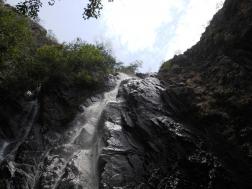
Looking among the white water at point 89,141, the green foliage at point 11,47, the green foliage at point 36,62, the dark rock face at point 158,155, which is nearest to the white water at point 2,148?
the white water at point 89,141

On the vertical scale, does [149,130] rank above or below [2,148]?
above

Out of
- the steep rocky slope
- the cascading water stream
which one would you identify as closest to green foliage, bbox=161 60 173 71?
the steep rocky slope

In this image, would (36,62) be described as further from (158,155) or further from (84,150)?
(158,155)

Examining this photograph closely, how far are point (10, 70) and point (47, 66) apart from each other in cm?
243

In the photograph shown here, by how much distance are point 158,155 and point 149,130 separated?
1.81 metres

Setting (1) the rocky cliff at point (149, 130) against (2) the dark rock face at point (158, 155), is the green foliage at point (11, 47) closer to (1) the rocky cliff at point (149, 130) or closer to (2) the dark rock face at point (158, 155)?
(1) the rocky cliff at point (149, 130)

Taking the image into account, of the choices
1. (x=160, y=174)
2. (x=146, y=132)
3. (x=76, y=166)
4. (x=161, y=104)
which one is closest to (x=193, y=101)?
(x=161, y=104)

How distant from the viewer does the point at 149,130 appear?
18.4 metres

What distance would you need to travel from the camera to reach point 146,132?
59.9ft

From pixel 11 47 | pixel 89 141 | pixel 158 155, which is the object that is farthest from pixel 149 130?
pixel 11 47

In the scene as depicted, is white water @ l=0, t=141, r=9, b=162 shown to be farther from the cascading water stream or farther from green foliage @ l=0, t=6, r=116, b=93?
green foliage @ l=0, t=6, r=116, b=93

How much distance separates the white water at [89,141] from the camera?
16.3 metres

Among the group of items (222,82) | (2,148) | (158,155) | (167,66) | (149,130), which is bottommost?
(158,155)

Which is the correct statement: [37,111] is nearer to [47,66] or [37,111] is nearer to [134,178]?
[47,66]
